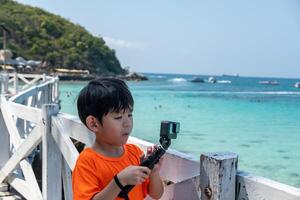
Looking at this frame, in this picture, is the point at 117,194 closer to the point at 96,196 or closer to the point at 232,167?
the point at 96,196

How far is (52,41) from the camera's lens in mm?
103438

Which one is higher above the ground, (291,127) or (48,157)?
(48,157)

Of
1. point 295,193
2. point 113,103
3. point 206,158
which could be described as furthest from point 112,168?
point 295,193

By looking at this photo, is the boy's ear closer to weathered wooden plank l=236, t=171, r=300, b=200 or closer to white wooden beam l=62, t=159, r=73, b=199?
A: weathered wooden plank l=236, t=171, r=300, b=200

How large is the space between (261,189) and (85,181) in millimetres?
678

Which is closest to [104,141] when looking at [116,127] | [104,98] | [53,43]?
[116,127]

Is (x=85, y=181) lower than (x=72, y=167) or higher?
higher

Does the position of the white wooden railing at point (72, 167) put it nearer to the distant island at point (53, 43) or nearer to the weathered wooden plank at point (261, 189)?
the weathered wooden plank at point (261, 189)

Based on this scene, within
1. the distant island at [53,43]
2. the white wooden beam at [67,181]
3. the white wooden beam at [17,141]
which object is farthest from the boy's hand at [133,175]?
the distant island at [53,43]

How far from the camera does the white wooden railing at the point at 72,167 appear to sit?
5.51ft

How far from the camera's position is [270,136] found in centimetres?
2352

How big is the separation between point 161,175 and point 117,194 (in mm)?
446

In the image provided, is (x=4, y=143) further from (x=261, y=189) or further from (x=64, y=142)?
(x=261, y=189)

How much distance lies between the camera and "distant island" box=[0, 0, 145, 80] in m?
94.9
